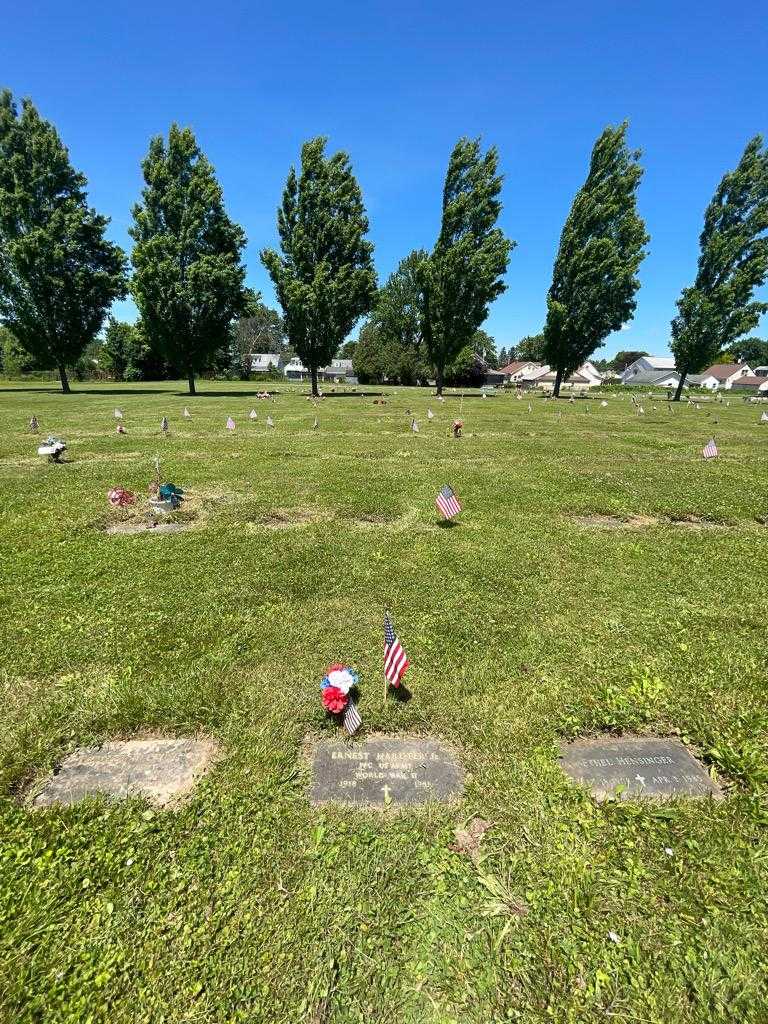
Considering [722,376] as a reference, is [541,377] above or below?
below

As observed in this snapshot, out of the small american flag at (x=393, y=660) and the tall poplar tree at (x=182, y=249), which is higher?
the tall poplar tree at (x=182, y=249)

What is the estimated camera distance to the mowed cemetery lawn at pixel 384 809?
2273mm

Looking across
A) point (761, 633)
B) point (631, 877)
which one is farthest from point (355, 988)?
point (761, 633)

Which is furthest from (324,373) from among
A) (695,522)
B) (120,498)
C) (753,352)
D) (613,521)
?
(753,352)

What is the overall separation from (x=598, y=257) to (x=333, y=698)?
146 feet

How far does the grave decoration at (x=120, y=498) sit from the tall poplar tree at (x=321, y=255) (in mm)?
28937

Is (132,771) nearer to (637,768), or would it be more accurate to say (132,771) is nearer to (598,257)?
(637,768)

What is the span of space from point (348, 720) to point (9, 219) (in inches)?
1805

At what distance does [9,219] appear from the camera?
32.6m

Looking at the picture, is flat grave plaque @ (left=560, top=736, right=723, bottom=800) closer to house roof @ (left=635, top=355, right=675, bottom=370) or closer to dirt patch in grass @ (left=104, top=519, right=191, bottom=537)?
dirt patch in grass @ (left=104, top=519, right=191, bottom=537)

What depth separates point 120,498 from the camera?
879 centimetres

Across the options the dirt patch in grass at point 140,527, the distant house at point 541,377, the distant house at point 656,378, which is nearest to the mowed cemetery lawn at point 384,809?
the dirt patch in grass at point 140,527

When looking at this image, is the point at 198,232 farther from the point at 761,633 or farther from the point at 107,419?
the point at 761,633

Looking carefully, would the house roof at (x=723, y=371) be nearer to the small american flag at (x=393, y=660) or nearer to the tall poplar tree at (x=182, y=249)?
the tall poplar tree at (x=182, y=249)
